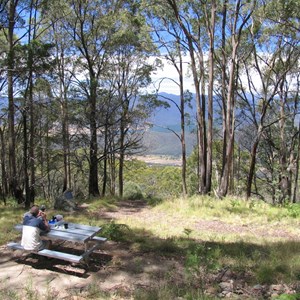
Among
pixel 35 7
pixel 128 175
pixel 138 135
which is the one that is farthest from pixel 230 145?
pixel 128 175

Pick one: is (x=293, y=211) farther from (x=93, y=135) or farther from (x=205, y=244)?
(x=93, y=135)

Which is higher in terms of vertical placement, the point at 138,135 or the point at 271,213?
the point at 138,135

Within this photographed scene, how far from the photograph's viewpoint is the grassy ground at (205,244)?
421cm

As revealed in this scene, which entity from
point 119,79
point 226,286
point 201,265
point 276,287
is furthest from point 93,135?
point 276,287

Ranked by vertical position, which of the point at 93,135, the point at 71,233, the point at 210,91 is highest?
the point at 210,91

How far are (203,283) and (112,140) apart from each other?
12.5m

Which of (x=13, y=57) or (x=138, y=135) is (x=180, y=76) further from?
(x=13, y=57)

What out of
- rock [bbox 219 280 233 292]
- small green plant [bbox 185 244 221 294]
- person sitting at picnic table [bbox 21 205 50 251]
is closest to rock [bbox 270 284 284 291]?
rock [bbox 219 280 233 292]

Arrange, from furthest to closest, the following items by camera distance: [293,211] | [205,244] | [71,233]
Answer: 1. [293,211]
2. [205,244]
3. [71,233]

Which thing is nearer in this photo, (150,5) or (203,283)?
(203,283)

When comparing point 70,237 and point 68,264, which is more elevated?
point 70,237

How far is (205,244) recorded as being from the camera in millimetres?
6090

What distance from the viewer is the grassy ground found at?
13.8 feet

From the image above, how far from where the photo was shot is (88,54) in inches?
615
